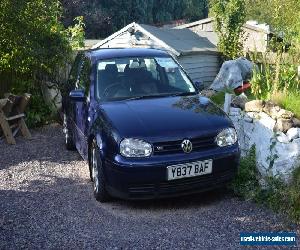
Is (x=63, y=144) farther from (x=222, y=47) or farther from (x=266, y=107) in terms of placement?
(x=222, y=47)

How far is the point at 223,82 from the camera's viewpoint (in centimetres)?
1198

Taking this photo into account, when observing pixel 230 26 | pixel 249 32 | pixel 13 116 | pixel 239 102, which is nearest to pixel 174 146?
pixel 239 102

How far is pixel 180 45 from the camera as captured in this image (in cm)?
1471

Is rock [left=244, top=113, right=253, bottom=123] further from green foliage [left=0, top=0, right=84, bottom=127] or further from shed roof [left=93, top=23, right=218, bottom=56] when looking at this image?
shed roof [left=93, top=23, right=218, bottom=56]

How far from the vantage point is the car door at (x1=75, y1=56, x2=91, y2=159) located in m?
6.16

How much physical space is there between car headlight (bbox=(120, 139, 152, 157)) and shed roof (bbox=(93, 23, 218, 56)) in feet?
29.7

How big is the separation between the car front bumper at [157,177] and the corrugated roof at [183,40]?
355 inches

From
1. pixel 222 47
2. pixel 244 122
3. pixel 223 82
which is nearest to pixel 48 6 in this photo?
pixel 223 82

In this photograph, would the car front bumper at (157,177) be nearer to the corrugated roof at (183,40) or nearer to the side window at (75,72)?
the side window at (75,72)

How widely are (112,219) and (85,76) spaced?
2487 millimetres

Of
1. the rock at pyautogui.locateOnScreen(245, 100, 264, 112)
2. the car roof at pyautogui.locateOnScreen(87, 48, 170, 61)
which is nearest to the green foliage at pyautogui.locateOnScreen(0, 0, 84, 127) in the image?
the car roof at pyautogui.locateOnScreen(87, 48, 170, 61)

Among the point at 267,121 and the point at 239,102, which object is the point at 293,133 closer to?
the point at 267,121

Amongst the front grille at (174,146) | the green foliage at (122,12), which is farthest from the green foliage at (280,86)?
the green foliage at (122,12)

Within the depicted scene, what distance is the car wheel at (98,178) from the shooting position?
207 inches
